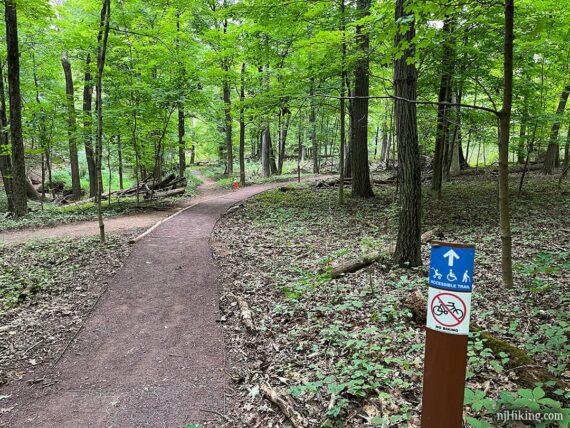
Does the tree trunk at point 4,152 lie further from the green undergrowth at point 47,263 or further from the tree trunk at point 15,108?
the green undergrowth at point 47,263

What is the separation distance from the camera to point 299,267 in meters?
7.18

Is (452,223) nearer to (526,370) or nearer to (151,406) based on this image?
(526,370)

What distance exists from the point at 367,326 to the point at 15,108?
14.7 m

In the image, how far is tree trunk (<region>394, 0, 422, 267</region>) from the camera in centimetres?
567

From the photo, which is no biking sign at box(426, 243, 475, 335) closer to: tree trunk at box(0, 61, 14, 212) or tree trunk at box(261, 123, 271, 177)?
tree trunk at box(0, 61, 14, 212)

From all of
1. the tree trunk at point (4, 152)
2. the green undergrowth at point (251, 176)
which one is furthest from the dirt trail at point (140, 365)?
the green undergrowth at point (251, 176)

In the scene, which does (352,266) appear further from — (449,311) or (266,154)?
(266,154)

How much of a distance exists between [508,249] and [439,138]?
25.5 feet

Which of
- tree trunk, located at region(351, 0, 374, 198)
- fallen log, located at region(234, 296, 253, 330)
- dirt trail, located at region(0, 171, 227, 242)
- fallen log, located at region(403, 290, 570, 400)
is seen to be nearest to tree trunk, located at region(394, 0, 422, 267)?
fallen log, located at region(403, 290, 570, 400)

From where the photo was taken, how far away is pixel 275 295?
19.8 ft

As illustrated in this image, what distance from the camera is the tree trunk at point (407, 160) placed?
5672mm

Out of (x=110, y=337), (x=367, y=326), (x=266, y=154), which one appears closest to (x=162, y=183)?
(x=266, y=154)

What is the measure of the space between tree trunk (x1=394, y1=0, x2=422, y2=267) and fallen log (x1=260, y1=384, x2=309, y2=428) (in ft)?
11.7

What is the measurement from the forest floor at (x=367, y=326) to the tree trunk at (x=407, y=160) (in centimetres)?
43
